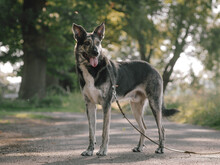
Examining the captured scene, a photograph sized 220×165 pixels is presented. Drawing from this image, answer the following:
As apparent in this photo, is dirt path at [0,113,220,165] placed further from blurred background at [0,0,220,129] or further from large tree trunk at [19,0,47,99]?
large tree trunk at [19,0,47,99]

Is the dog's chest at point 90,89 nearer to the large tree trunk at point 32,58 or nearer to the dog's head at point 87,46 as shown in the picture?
the dog's head at point 87,46

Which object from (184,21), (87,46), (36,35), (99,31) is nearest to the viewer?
(87,46)

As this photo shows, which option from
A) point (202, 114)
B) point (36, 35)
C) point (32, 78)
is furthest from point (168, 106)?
point (36, 35)

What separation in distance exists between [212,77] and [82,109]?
14.5 m

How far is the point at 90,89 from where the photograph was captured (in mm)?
7199

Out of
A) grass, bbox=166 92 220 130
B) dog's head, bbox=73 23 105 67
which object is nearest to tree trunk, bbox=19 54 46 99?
grass, bbox=166 92 220 130

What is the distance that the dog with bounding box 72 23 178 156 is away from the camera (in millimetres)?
7188

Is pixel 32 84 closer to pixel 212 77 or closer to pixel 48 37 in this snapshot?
pixel 48 37

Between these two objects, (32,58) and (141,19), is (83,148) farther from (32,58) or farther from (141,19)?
(141,19)

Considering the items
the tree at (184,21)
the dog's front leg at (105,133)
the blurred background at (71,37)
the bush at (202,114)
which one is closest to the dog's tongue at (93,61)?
the dog's front leg at (105,133)

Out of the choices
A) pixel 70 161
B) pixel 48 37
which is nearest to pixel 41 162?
pixel 70 161

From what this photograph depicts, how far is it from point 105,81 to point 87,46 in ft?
2.53

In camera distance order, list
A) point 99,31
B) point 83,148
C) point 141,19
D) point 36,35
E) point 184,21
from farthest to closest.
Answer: point 184,21 → point 141,19 → point 36,35 → point 83,148 → point 99,31

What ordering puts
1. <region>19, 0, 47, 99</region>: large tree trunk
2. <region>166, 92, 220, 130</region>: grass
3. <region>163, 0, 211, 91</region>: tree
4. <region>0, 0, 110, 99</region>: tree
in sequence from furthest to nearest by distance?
<region>163, 0, 211, 91</region>: tree, <region>19, 0, 47, 99</region>: large tree trunk, <region>0, 0, 110, 99</region>: tree, <region>166, 92, 220, 130</region>: grass
